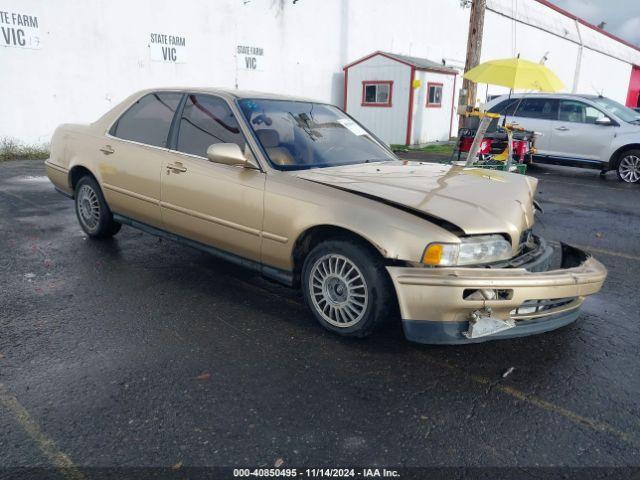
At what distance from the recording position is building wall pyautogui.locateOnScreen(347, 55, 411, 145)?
1680 centimetres

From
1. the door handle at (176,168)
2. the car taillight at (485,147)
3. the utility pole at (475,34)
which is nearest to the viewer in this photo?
the door handle at (176,168)

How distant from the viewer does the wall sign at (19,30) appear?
10812mm

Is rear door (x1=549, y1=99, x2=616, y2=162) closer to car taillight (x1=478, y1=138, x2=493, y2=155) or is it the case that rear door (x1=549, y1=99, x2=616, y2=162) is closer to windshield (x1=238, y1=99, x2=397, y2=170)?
car taillight (x1=478, y1=138, x2=493, y2=155)

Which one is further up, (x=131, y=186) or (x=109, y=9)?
(x=109, y=9)

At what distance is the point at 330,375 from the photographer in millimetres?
3066

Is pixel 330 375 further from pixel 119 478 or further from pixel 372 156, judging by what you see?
pixel 372 156

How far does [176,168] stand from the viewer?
4.31 meters

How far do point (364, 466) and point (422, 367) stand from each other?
100 cm

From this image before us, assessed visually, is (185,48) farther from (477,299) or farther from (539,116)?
(477,299)

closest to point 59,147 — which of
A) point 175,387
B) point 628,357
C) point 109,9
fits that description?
point 175,387

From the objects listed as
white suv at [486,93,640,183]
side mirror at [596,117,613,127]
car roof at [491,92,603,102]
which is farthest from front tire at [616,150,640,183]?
car roof at [491,92,603,102]

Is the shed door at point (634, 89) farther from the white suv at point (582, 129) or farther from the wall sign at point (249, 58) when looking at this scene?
the wall sign at point (249, 58)

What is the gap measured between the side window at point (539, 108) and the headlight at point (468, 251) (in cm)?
965

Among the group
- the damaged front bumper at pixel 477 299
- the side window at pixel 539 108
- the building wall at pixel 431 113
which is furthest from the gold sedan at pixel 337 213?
the building wall at pixel 431 113
